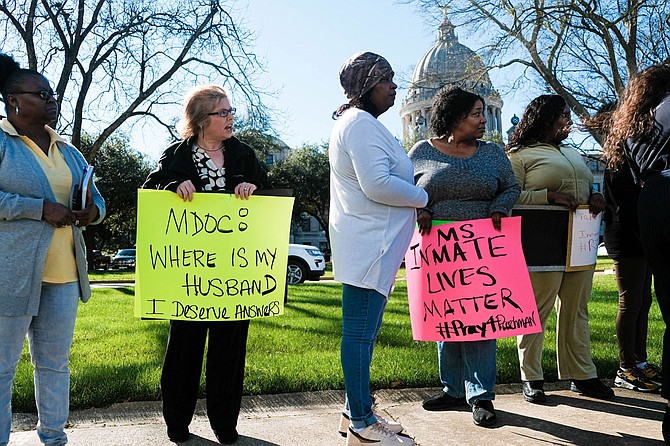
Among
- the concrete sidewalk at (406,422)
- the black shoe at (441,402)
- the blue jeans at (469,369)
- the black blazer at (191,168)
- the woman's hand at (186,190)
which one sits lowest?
the concrete sidewalk at (406,422)

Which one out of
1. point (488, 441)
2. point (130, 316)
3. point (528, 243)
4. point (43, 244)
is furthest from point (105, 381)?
point (130, 316)

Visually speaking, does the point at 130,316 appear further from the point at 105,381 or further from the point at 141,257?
the point at 141,257

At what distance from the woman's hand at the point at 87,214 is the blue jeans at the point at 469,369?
2.11 metres

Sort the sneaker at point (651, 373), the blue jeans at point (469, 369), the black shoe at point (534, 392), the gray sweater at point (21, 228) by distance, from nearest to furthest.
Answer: the gray sweater at point (21, 228)
the blue jeans at point (469, 369)
the black shoe at point (534, 392)
the sneaker at point (651, 373)

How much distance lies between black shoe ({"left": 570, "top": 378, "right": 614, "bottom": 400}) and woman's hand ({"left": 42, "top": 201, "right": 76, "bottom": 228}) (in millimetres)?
3203

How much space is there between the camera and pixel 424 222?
3480mm

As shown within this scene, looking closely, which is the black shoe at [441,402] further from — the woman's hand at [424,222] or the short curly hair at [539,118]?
the short curly hair at [539,118]

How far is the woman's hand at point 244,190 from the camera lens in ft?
10.4

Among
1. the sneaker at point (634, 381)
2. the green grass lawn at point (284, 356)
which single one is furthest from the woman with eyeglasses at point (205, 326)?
the sneaker at point (634, 381)

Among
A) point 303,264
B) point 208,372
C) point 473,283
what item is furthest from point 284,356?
point 303,264

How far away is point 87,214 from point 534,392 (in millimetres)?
2787

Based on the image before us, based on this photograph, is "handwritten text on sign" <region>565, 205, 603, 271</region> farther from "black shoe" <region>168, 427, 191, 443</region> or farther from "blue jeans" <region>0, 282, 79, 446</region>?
"blue jeans" <region>0, 282, 79, 446</region>

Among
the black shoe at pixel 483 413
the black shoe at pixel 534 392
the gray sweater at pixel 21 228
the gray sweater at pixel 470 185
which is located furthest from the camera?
the black shoe at pixel 534 392

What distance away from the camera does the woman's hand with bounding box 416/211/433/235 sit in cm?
348
